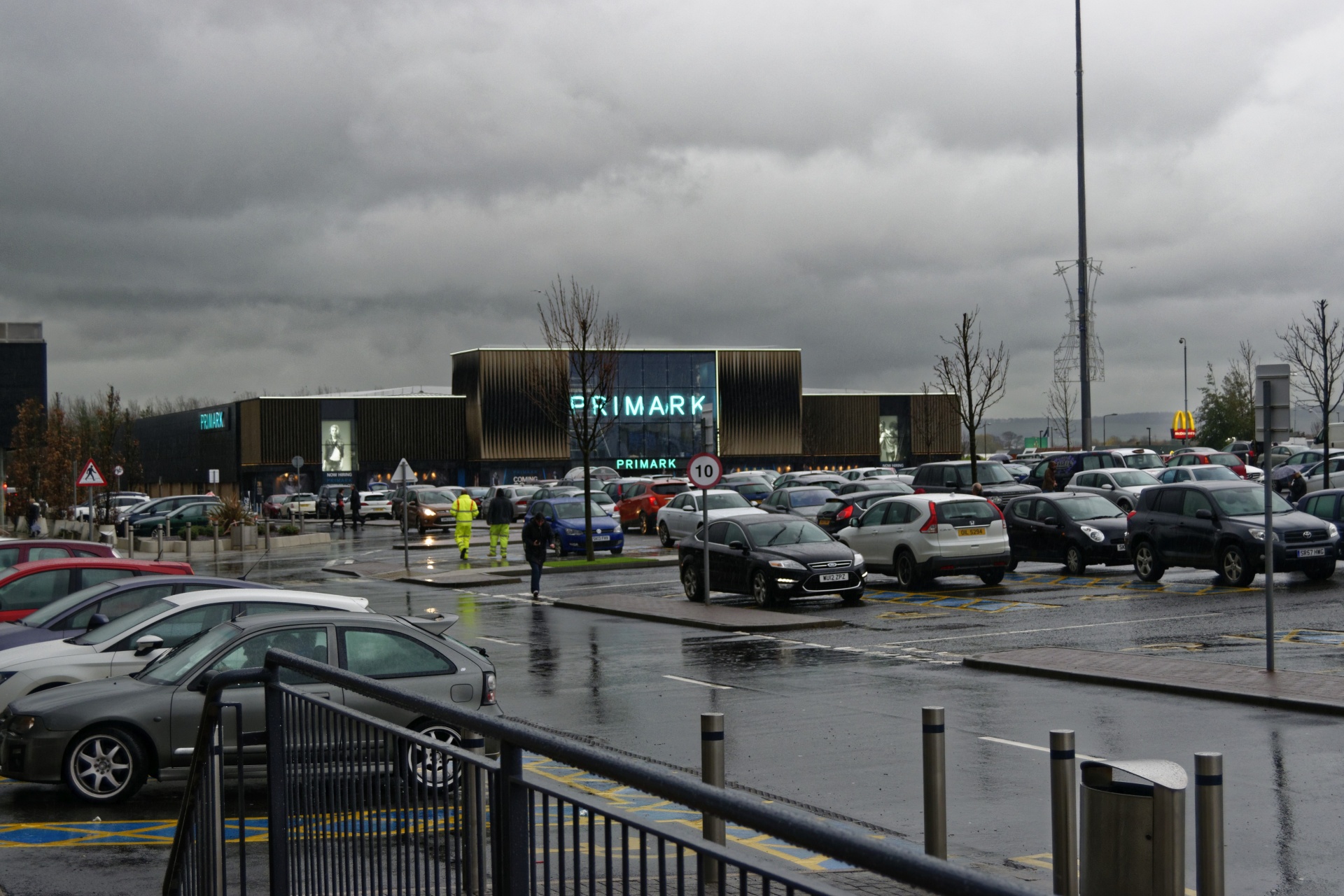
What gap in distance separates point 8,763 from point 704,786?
29.9ft

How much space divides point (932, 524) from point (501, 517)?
1494 centimetres

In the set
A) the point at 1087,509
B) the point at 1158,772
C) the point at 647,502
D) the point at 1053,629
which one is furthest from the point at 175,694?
the point at 647,502

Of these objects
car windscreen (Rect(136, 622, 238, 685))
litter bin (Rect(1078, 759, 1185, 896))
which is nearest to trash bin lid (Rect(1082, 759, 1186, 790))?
litter bin (Rect(1078, 759, 1185, 896))

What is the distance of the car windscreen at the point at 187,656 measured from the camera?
35.1ft

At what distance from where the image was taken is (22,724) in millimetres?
10242

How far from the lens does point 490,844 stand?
3566mm

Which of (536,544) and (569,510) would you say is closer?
(536,544)

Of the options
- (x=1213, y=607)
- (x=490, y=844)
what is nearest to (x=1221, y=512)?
(x=1213, y=607)

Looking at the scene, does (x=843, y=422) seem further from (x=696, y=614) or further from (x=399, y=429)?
(x=696, y=614)

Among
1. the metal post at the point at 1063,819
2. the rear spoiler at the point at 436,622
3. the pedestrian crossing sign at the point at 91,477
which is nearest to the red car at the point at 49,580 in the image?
the rear spoiler at the point at 436,622

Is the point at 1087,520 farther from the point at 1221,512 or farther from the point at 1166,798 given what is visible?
the point at 1166,798

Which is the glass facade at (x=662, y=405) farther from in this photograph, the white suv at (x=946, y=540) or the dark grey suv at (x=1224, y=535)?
the dark grey suv at (x=1224, y=535)

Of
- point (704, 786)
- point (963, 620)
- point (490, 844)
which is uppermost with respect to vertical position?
point (704, 786)

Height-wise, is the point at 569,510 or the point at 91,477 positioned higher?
the point at 91,477
